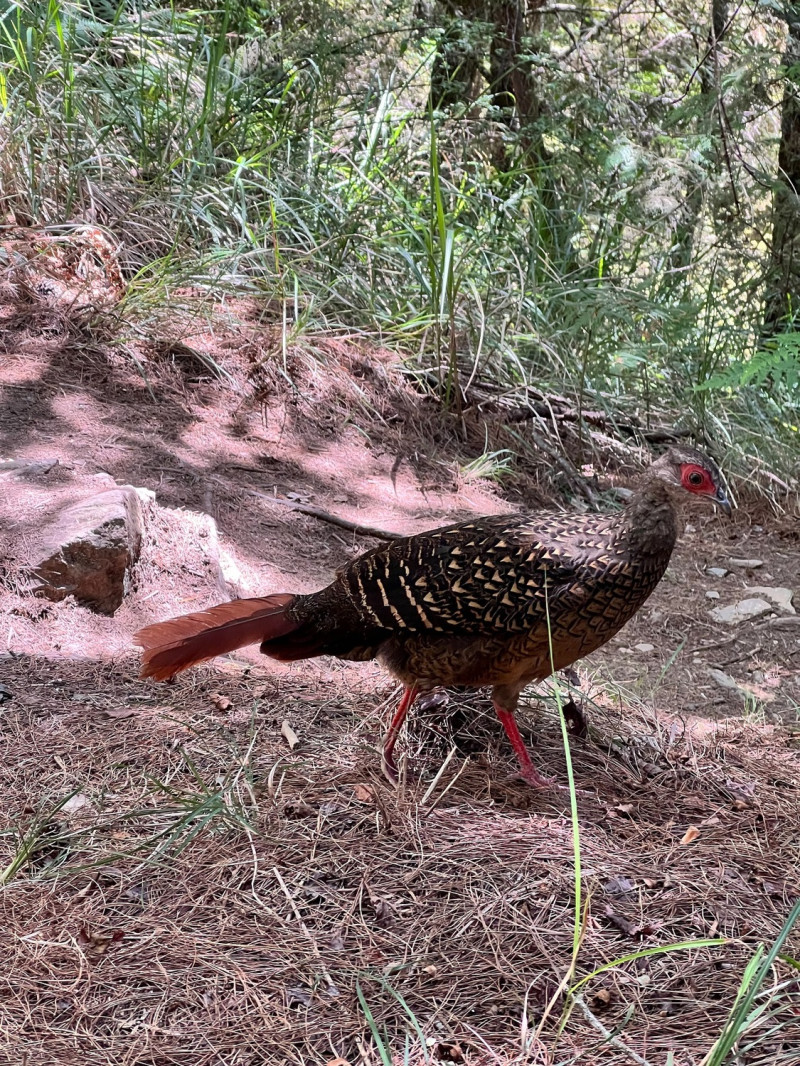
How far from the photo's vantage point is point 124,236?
5887 millimetres

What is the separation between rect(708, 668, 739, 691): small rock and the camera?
436 centimetres

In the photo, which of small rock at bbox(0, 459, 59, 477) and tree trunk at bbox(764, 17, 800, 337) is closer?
small rock at bbox(0, 459, 59, 477)

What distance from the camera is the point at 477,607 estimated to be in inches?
109

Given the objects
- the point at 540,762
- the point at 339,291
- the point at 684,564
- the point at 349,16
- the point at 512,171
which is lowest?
the point at 684,564

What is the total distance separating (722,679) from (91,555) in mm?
2746

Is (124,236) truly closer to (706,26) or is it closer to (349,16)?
(349,16)

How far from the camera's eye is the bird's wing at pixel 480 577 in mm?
2744

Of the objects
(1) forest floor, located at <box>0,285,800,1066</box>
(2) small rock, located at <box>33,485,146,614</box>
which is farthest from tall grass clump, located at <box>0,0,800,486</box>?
(2) small rock, located at <box>33,485,146,614</box>

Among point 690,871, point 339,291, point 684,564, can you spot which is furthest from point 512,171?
point 690,871

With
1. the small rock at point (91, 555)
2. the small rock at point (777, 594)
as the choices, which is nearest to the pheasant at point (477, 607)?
the small rock at point (91, 555)

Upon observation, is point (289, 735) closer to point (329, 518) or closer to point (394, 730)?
point (394, 730)

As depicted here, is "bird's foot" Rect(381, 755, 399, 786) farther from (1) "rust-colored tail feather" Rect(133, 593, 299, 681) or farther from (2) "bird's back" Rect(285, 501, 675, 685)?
(1) "rust-colored tail feather" Rect(133, 593, 299, 681)

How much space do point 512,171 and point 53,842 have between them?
5814 mm

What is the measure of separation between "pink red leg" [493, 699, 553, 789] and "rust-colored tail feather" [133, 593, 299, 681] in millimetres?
661
